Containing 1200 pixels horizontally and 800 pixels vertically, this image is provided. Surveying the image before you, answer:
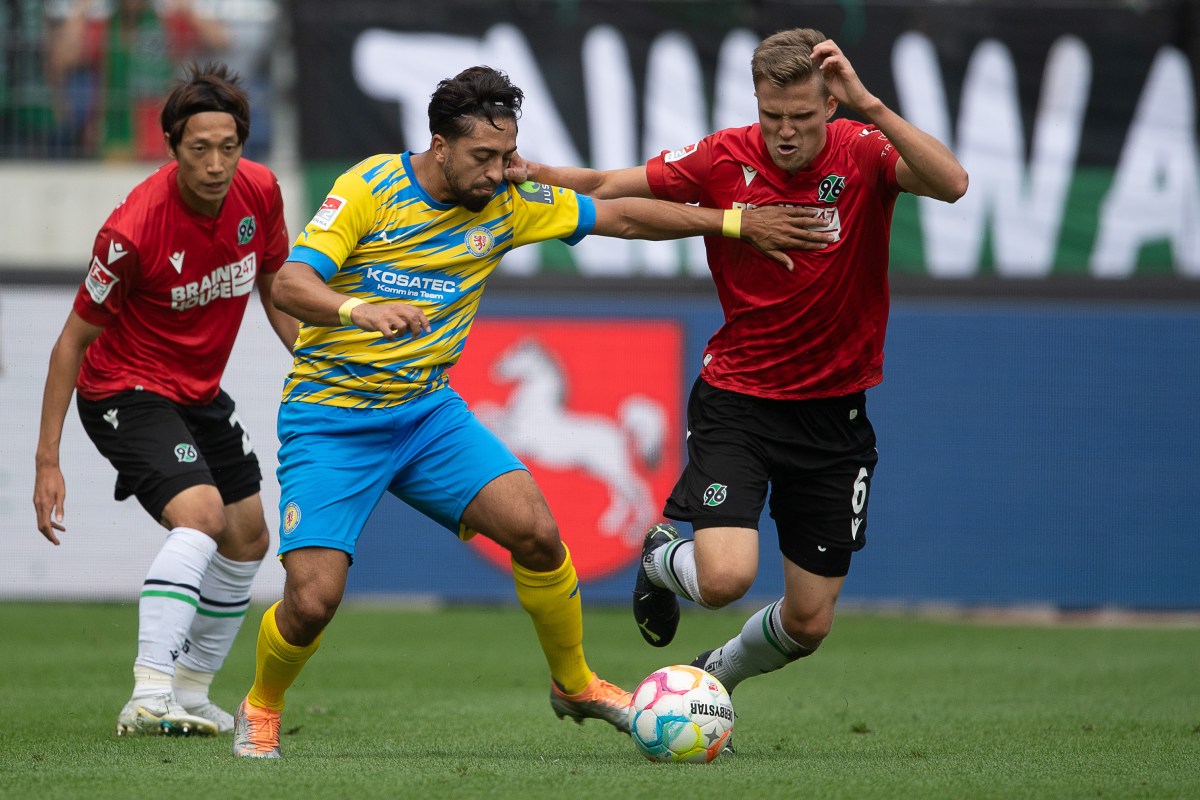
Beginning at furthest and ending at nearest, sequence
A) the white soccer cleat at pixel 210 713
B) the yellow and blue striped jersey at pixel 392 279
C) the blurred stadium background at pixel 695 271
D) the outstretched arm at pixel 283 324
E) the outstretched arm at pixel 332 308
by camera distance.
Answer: the blurred stadium background at pixel 695 271 < the white soccer cleat at pixel 210 713 < the outstretched arm at pixel 283 324 < the yellow and blue striped jersey at pixel 392 279 < the outstretched arm at pixel 332 308

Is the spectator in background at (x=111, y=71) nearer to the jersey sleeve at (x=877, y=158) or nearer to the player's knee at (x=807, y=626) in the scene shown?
the jersey sleeve at (x=877, y=158)

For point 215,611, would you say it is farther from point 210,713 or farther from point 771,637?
point 771,637

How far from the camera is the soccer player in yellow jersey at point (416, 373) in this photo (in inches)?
209

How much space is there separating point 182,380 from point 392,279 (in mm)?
1394

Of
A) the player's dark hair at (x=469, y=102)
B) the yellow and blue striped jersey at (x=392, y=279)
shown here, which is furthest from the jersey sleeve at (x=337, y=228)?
the player's dark hair at (x=469, y=102)

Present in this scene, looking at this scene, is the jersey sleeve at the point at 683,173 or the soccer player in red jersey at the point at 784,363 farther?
the jersey sleeve at the point at 683,173

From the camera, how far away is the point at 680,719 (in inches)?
203

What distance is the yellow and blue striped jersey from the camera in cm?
541

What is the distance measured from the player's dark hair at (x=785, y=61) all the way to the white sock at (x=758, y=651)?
1.91 m

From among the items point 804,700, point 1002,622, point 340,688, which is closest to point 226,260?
point 340,688

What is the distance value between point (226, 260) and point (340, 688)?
250 centimetres

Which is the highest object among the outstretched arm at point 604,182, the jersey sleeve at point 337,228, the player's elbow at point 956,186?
the player's elbow at point 956,186

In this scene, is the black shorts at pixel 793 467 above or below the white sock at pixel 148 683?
above

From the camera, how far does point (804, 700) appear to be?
7.53m
